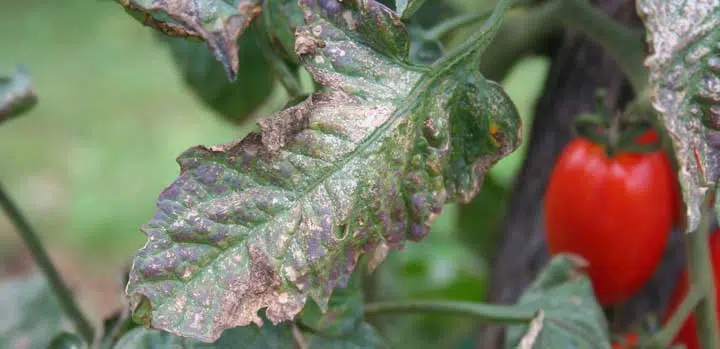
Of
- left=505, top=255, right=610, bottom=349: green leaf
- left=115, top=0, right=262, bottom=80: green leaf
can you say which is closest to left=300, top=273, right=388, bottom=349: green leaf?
left=505, top=255, right=610, bottom=349: green leaf

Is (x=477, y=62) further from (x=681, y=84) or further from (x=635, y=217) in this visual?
(x=635, y=217)

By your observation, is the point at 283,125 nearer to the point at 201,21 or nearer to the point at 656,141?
the point at 201,21

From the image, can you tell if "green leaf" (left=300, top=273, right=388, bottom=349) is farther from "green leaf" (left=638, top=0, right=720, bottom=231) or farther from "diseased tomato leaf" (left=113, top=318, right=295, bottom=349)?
"green leaf" (left=638, top=0, right=720, bottom=231)

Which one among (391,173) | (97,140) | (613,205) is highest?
(391,173)

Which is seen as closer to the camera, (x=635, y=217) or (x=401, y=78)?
(x=401, y=78)

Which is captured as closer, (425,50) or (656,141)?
(425,50)

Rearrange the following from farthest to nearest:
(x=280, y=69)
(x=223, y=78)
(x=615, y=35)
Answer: (x=223, y=78), (x=615, y=35), (x=280, y=69)

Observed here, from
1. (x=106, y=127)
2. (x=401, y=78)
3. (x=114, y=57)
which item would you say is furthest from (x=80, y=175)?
(x=401, y=78)

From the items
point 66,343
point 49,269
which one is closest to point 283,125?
point 66,343
